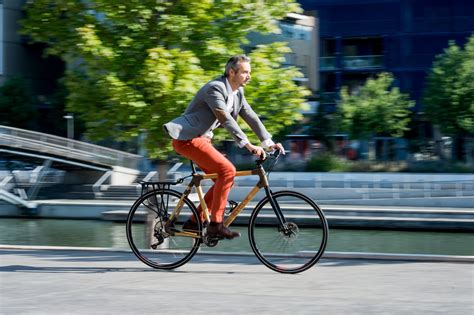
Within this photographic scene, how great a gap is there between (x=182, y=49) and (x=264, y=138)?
163 inches

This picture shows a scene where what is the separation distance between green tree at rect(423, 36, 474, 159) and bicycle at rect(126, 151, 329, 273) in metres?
41.7

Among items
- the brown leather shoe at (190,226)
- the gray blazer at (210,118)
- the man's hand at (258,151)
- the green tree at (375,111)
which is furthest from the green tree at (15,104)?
the man's hand at (258,151)

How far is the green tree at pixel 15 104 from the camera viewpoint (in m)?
62.5

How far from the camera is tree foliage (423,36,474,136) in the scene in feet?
159

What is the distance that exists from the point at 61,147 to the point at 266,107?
3651cm

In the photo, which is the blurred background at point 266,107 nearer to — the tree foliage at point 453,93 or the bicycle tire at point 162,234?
the tree foliage at point 453,93

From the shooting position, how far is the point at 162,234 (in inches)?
323

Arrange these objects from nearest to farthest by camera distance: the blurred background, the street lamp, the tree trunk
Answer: the blurred background → the tree trunk → the street lamp

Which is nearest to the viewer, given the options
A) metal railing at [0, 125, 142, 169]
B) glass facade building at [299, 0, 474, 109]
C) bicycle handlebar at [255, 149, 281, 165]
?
bicycle handlebar at [255, 149, 281, 165]

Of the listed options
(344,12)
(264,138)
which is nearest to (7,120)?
(344,12)

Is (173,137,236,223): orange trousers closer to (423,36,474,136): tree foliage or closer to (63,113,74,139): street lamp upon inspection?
(423,36,474,136): tree foliage

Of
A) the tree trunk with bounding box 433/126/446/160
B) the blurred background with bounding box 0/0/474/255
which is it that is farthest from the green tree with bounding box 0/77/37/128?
the tree trunk with bounding box 433/126/446/160

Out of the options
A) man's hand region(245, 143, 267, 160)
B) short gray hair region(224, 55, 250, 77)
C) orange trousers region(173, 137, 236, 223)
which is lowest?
orange trousers region(173, 137, 236, 223)

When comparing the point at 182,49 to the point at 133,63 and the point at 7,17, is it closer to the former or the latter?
the point at 133,63
